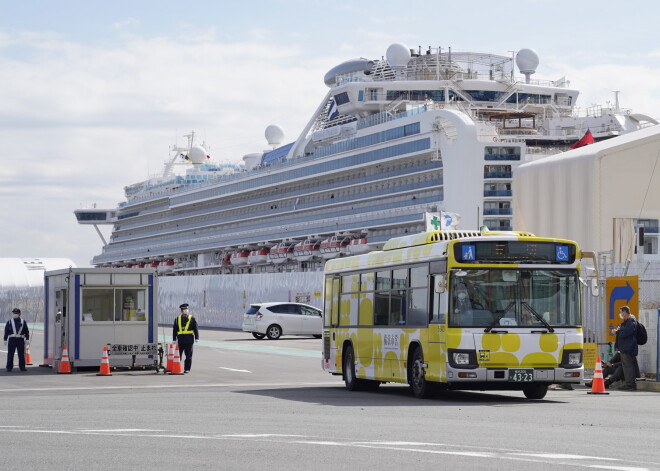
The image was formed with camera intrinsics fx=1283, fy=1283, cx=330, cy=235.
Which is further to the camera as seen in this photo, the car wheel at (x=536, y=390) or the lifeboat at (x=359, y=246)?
the lifeboat at (x=359, y=246)

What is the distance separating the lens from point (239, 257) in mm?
101312

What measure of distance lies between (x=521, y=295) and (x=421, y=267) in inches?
64.0

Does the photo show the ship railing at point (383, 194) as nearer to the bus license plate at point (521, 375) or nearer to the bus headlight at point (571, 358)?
the bus headlight at point (571, 358)

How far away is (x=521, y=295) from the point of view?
1773cm

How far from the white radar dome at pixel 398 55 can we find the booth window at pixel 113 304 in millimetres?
63557

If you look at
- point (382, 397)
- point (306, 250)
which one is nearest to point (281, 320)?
point (382, 397)

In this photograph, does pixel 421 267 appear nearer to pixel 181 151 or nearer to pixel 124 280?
pixel 124 280

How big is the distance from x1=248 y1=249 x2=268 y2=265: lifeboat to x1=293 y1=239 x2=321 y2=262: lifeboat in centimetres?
510

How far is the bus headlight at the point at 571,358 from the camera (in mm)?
17719

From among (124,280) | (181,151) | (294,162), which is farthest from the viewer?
(181,151)

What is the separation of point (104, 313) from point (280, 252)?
224ft

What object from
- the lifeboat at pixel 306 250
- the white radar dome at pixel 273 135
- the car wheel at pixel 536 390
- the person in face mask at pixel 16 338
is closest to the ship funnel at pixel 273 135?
the white radar dome at pixel 273 135

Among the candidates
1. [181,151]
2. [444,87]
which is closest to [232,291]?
[444,87]

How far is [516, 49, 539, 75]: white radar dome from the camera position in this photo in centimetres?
9062
